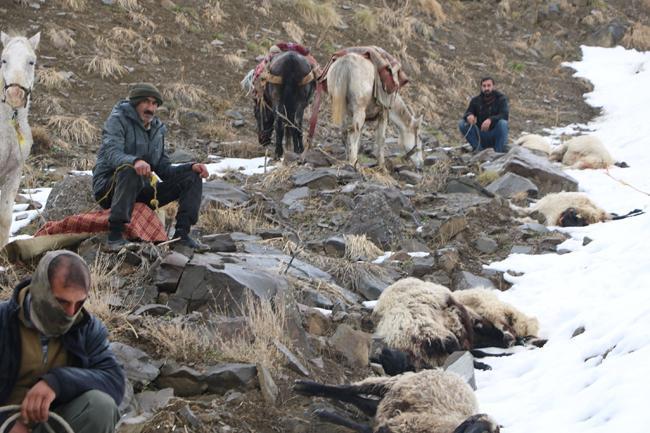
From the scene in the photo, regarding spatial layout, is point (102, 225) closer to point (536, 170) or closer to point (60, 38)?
point (536, 170)

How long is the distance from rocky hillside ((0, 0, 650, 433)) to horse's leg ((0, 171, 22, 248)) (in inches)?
27.2

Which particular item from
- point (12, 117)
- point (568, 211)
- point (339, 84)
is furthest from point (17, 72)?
point (568, 211)

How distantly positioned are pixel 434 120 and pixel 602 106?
5.58 meters

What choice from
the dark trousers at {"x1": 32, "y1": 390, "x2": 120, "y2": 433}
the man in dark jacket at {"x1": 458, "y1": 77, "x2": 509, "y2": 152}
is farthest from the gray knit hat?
the man in dark jacket at {"x1": 458, "y1": 77, "x2": 509, "y2": 152}

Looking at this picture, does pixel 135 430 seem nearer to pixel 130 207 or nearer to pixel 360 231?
pixel 130 207

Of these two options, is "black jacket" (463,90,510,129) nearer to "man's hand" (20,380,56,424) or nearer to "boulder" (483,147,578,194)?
"boulder" (483,147,578,194)

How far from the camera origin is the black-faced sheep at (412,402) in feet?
14.8

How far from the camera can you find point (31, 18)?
15805 mm

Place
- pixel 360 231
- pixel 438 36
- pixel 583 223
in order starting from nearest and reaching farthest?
pixel 360 231 → pixel 583 223 → pixel 438 36

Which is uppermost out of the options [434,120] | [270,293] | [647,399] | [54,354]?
[54,354]

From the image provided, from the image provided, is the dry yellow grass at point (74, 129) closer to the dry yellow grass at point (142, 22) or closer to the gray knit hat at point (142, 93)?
the dry yellow grass at point (142, 22)

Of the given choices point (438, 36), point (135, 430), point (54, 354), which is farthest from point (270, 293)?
point (438, 36)

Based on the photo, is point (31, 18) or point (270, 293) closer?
point (270, 293)

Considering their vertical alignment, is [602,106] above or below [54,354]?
below
